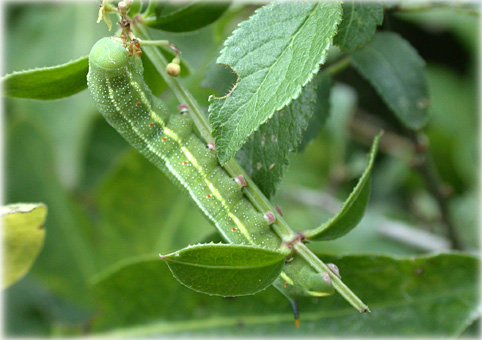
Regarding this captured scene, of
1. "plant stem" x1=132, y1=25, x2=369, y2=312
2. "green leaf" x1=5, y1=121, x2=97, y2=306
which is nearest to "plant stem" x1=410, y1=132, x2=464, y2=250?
"plant stem" x1=132, y1=25, x2=369, y2=312

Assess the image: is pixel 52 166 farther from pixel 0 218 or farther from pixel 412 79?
pixel 412 79

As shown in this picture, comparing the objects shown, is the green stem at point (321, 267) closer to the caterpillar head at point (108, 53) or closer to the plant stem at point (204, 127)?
the plant stem at point (204, 127)

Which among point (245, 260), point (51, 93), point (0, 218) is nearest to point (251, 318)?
point (245, 260)

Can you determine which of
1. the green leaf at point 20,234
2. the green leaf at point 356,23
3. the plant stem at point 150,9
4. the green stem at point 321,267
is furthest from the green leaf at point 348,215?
the green leaf at point 20,234

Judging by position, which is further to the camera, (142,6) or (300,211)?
(300,211)

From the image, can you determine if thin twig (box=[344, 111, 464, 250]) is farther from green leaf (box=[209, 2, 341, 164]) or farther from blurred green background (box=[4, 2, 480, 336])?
green leaf (box=[209, 2, 341, 164])

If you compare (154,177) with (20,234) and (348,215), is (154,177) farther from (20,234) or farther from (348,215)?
(348,215)
